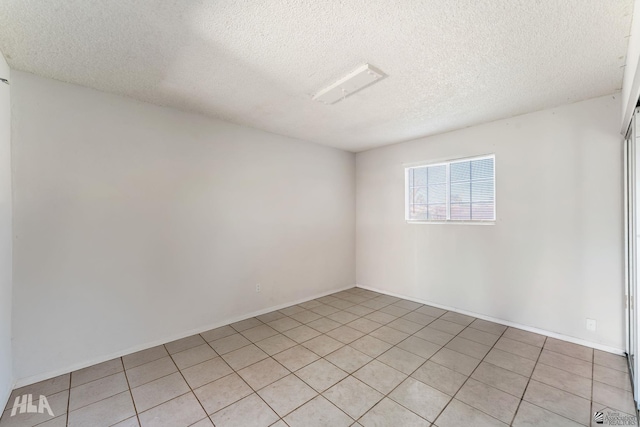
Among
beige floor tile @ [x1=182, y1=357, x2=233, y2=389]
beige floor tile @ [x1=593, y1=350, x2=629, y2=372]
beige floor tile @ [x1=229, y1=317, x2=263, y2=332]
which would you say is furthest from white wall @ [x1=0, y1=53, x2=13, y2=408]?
beige floor tile @ [x1=593, y1=350, x2=629, y2=372]

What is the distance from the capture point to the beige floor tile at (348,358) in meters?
2.36

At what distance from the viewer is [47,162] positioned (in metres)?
Answer: 2.22

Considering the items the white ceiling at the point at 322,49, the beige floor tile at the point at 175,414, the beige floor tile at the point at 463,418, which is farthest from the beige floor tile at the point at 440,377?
the white ceiling at the point at 322,49

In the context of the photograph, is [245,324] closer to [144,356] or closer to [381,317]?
[144,356]

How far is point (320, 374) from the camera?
2.25 m

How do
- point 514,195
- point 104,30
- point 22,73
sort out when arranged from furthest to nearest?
point 514,195
point 22,73
point 104,30

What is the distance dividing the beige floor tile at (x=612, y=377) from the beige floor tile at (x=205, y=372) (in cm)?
305

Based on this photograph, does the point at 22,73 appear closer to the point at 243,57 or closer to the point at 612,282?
the point at 243,57

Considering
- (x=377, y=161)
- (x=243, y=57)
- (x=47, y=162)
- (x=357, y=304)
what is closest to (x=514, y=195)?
(x=377, y=161)

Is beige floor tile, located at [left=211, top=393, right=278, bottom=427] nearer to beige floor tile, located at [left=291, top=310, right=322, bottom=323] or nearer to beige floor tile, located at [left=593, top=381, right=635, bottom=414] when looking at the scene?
beige floor tile, located at [left=291, top=310, right=322, bottom=323]

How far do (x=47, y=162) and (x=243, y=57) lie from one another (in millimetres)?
1884

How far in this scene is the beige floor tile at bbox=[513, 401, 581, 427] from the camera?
169 cm

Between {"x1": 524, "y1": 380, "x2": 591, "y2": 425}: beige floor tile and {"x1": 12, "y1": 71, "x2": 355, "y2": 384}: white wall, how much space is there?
284cm

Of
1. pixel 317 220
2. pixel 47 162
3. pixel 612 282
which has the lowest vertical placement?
pixel 612 282
